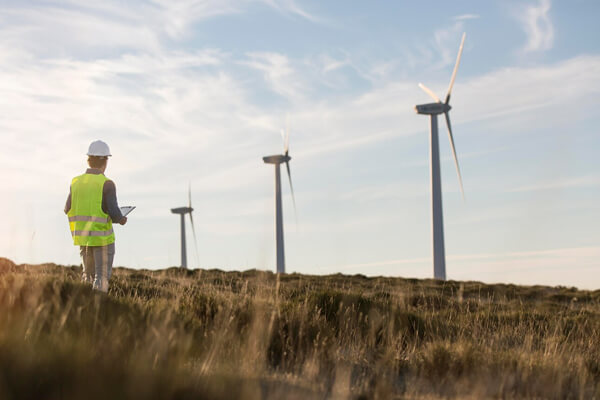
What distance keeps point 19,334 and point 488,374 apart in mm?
5229

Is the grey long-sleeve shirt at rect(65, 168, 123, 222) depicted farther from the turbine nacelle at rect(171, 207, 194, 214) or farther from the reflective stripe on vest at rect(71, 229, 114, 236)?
the turbine nacelle at rect(171, 207, 194, 214)

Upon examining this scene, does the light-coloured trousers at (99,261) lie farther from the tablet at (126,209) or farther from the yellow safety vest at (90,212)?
the tablet at (126,209)

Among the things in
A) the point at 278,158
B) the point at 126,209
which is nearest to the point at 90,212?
the point at 126,209

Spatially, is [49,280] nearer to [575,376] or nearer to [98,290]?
[98,290]

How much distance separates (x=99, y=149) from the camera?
1048 cm

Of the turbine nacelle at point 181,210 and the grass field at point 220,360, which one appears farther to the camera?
the turbine nacelle at point 181,210

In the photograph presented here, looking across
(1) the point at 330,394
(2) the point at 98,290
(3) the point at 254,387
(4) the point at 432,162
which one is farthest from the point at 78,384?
(4) the point at 432,162

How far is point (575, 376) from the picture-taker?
822 cm

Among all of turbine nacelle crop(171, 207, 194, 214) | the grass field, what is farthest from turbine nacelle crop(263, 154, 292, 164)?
the grass field

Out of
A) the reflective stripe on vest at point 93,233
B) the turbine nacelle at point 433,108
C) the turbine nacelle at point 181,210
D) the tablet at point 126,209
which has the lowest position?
the reflective stripe on vest at point 93,233

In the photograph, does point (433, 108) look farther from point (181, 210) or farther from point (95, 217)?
point (95, 217)

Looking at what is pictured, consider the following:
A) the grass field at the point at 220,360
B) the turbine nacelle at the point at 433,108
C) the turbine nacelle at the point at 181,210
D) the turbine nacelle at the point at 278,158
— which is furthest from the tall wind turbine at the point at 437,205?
the grass field at the point at 220,360

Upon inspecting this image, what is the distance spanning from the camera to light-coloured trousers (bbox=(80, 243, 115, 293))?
33.6ft

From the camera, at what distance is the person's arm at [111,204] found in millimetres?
10125
